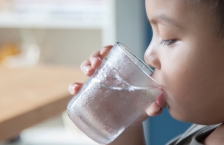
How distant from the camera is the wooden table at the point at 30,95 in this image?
0.89m

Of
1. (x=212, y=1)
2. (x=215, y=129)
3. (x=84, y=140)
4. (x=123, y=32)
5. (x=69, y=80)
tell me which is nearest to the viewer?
(x=212, y=1)

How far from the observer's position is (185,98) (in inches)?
28.5

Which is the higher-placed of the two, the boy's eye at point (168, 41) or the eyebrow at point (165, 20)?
the eyebrow at point (165, 20)

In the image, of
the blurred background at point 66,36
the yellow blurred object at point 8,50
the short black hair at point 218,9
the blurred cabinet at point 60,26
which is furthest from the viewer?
the yellow blurred object at point 8,50

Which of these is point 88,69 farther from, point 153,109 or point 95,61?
point 153,109

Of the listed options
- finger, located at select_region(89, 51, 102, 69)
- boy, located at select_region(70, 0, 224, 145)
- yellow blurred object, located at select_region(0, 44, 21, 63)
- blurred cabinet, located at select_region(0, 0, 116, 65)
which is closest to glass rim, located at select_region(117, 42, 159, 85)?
boy, located at select_region(70, 0, 224, 145)

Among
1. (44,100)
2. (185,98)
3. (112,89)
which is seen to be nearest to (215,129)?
(185,98)

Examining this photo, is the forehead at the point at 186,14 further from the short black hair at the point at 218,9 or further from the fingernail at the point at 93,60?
the fingernail at the point at 93,60

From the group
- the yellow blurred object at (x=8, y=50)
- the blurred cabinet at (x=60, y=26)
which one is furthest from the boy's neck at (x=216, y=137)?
the yellow blurred object at (x=8, y=50)

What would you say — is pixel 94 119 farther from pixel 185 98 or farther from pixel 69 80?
pixel 69 80

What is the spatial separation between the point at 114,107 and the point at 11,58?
2.06 meters

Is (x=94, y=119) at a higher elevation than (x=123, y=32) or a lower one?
higher

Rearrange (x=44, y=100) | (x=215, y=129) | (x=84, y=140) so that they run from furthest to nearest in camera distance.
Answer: (x=84, y=140), (x=44, y=100), (x=215, y=129)

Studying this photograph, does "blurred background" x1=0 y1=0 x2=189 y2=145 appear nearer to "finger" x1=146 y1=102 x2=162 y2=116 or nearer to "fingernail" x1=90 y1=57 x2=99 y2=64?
"fingernail" x1=90 y1=57 x2=99 y2=64
